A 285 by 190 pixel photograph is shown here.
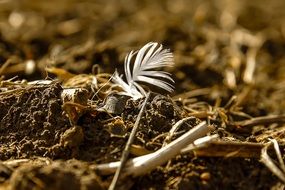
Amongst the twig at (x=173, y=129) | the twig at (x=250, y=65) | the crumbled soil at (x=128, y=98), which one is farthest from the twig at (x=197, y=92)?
the twig at (x=173, y=129)

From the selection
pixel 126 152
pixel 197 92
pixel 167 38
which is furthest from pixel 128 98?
pixel 167 38

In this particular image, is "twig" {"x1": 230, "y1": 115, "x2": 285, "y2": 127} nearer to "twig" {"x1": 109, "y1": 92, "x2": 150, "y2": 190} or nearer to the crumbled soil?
the crumbled soil

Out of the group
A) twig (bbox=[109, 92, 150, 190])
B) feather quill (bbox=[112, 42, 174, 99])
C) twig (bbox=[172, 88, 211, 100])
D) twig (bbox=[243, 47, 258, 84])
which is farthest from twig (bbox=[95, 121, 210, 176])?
twig (bbox=[243, 47, 258, 84])

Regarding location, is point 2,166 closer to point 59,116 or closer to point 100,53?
point 59,116

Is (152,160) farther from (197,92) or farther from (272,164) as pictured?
(197,92)

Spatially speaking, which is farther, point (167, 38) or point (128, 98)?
point (167, 38)

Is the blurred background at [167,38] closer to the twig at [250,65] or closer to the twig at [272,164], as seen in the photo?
the twig at [250,65]
